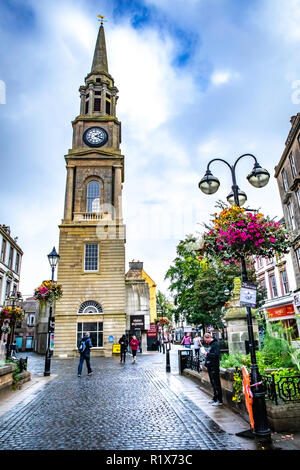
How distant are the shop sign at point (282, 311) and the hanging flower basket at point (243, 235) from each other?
2172 centimetres

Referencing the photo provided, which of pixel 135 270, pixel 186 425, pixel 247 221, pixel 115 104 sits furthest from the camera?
pixel 135 270

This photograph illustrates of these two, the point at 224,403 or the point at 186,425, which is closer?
the point at 186,425

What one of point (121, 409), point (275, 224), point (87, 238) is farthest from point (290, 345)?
point (87, 238)

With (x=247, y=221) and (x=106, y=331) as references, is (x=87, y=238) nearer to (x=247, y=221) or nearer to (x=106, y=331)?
(x=106, y=331)

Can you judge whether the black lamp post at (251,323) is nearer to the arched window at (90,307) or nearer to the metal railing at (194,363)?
the metal railing at (194,363)

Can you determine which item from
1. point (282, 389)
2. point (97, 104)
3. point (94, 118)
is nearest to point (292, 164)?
point (282, 389)

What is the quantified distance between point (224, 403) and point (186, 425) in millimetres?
2153

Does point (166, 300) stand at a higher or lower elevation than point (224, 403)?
higher

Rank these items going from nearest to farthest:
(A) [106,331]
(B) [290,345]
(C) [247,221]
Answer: (C) [247,221] → (B) [290,345] → (A) [106,331]

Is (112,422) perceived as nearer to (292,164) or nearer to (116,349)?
(116,349)

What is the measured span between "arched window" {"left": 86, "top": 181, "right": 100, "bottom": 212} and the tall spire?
624 inches

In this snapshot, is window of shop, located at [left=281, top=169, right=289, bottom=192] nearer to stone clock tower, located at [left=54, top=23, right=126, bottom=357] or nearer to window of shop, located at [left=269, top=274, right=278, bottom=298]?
window of shop, located at [left=269, top=274, right=278, bottom=298]

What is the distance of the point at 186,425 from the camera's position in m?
6.12

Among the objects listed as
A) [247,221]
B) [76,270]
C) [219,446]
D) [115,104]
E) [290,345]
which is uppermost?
[115,104]
